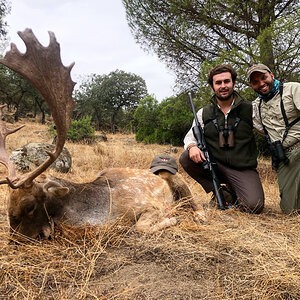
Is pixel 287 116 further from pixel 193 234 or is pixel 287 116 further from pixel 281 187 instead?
pixel 193 234

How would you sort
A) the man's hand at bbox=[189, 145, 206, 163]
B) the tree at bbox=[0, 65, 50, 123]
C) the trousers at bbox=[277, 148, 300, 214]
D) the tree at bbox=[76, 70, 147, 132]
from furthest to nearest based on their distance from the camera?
the tree at bbox=[76, 70, 147, 132] < the tree at bbox=[0, 65, 50, 123] < the man's hand at bbox=[189, 145, 206, 163] < the trousers at bbox=[277, 148, 300, 214]

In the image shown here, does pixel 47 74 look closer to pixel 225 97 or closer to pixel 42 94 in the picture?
pixel 42 94

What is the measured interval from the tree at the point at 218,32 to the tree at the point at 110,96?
22539 millimetres

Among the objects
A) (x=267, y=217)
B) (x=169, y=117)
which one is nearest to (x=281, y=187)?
(x=267, y=217)

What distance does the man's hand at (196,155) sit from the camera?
3.84 metres

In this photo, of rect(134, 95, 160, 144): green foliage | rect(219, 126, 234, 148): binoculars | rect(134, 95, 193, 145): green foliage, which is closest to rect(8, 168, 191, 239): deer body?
rect(219, 126, 234, 148): binoculars

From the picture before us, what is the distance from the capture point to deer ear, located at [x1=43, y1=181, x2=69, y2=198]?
247cm

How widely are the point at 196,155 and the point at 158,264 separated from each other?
85.0 inches

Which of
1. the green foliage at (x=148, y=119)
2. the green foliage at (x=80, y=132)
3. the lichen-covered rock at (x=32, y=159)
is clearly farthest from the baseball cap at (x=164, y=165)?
the green foliage at (x=148, y=119)

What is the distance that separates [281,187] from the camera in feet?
12.1

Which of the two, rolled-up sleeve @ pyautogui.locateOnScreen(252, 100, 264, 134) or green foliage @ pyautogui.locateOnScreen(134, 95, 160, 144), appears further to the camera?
green foliage @ pyautogui.locateOnScreen(134, 95, 160, 144)

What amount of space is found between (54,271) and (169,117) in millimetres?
11188

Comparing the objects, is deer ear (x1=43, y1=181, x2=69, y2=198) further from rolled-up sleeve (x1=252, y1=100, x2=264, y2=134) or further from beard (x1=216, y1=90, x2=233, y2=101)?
rolled-up sleeve (x1=252, y1=100, x2=264, y2=134)

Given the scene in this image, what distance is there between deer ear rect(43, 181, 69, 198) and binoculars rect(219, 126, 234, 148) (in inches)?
95.8
